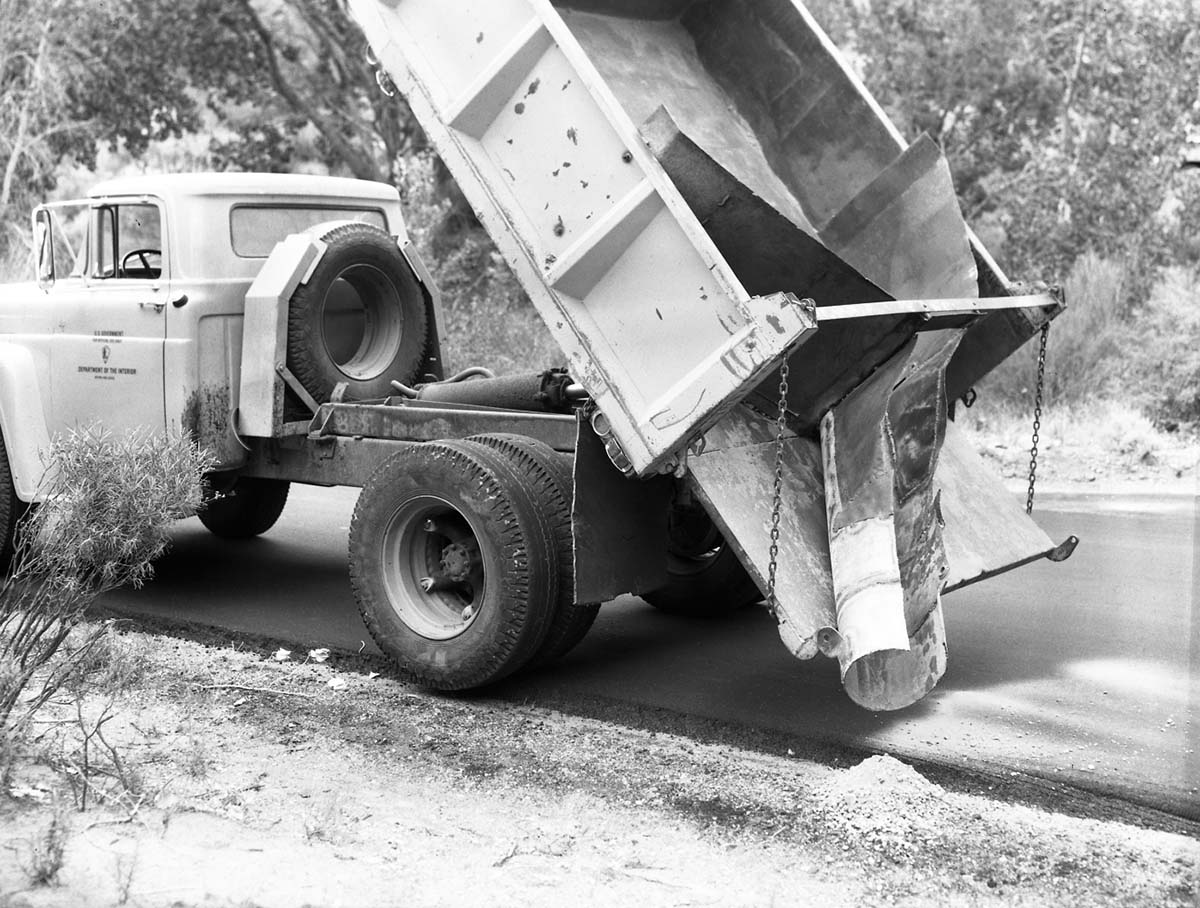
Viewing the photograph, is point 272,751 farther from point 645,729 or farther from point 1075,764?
point 1075,764

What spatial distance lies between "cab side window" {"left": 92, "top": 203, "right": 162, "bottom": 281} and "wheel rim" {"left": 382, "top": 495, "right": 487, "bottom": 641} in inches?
87.4

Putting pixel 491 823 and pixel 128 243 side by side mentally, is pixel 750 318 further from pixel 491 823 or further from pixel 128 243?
pixel 128 243

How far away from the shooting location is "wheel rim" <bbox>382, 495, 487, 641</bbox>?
19.0ft

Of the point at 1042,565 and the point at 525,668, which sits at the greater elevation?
the point at 525,668

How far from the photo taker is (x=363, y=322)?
743 centimetres

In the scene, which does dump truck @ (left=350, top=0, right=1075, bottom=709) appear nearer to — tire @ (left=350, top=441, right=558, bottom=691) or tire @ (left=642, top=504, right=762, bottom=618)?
tire @ (left=350, top=441, right=558, bottom=691)

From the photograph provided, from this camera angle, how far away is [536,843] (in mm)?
4219

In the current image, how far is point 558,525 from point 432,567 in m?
0.69

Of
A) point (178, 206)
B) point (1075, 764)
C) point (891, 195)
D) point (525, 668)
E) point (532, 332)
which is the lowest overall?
point (532, 332)

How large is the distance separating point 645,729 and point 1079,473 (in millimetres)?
6153

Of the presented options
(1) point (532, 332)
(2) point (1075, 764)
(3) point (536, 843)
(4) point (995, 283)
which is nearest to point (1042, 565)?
(4) point (995, 283)

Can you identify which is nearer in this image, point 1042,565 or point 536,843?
point 536,843

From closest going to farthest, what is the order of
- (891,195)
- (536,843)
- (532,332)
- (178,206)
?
(536,843)
(891,195)
(178,206)
(532,332)

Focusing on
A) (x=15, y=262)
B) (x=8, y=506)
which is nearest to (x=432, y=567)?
(x=8, y=506)
